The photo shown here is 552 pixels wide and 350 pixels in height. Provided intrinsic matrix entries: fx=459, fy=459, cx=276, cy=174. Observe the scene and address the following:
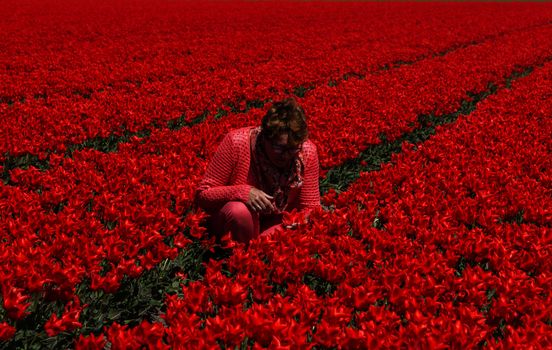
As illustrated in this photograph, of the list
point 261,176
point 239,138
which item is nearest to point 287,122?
point 239,138

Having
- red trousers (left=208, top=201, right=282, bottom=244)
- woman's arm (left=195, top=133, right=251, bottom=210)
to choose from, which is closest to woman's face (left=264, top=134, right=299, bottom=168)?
woman's arm (left=195, top=133, right=251, bottom=210)

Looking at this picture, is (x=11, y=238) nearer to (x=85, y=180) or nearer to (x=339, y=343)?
(x=85, y=180)

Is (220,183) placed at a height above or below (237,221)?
above

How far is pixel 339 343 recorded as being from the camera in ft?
7.93

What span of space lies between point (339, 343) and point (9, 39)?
21.0 m

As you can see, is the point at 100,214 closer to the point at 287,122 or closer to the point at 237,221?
the point at 237,221

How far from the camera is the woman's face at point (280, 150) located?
3.64 m

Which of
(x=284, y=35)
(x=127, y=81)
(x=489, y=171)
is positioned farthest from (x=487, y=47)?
(x=489, y=171)

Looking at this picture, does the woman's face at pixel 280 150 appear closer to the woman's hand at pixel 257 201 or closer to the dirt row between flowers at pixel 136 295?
the woman's hand at pixel 257 201

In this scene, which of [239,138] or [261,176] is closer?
[239,138]

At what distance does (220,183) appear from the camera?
13.5 ft

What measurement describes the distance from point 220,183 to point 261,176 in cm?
38

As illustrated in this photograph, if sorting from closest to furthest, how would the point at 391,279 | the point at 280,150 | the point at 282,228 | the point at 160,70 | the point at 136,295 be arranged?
1. the point at 391,279
2. the point at 136,295
3. the point at 280,150
4. the point at 282,228
5. the point at 160,70

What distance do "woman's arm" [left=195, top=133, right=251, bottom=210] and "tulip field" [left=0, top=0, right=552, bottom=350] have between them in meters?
0.27
